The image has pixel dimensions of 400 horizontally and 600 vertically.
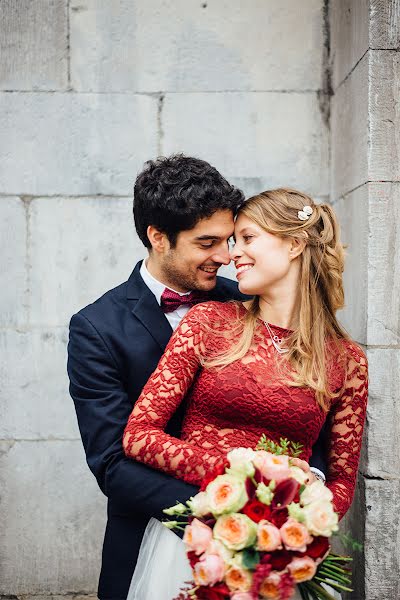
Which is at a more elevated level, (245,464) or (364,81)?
(364,81)

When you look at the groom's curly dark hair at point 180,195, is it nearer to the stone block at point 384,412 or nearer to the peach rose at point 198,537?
the stone block at point 384,412

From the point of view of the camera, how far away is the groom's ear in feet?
8.98

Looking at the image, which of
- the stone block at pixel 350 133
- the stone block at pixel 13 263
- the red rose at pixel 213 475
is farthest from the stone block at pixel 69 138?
the red rose at pixel 213 475

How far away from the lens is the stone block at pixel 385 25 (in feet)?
10.3

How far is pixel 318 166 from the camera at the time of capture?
3850mm

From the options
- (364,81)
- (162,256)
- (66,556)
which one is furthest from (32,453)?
(364,81)

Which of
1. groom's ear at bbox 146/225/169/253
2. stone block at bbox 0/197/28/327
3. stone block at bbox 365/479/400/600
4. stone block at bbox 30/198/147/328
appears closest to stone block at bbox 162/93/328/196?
stone block at bbox 30/198/147/328

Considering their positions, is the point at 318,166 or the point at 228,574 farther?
the point at 318,166

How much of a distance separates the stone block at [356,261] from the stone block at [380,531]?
2.25 feet

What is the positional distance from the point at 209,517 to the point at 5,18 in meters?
3.06

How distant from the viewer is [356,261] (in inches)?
132

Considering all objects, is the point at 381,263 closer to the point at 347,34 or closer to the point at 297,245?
the point at 297,245

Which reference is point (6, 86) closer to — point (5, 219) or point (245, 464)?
point (5, 219)

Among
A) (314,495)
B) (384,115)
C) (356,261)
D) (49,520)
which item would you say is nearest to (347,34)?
(384,115)
